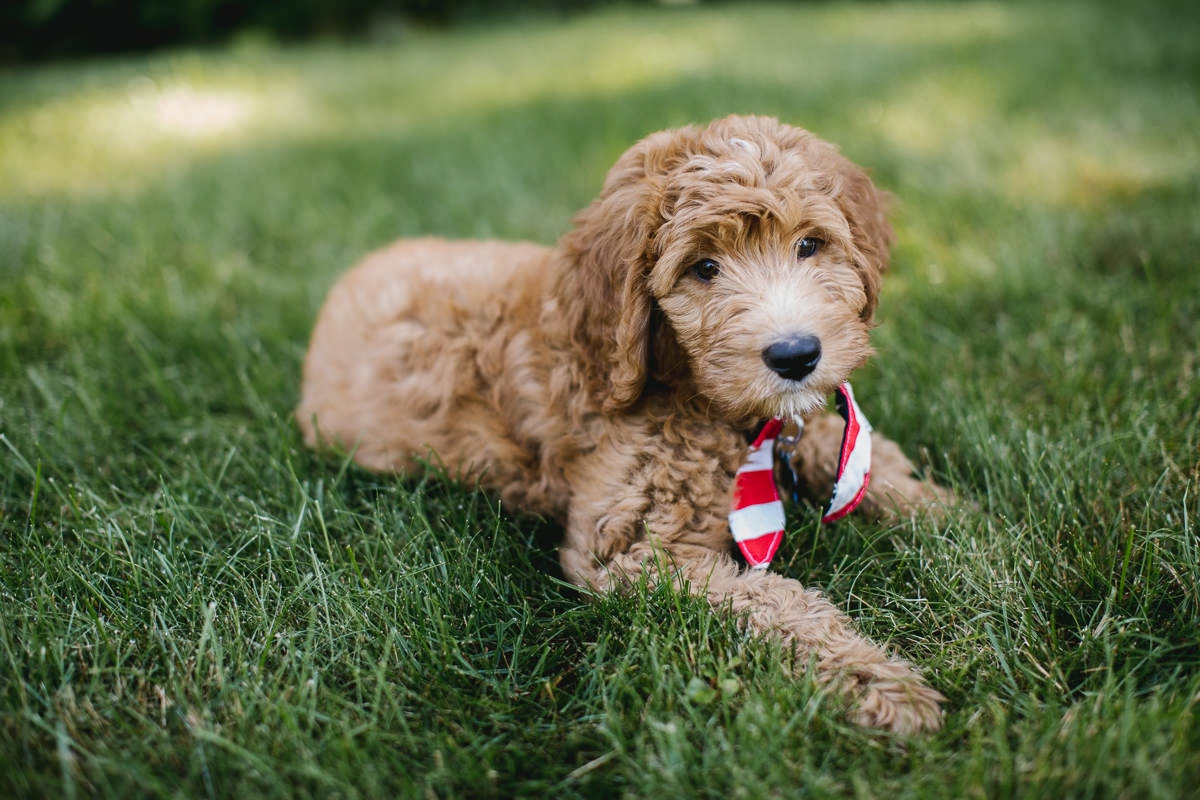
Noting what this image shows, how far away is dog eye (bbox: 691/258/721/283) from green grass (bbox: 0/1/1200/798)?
98 centimetres

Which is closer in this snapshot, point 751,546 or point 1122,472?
point 751,546

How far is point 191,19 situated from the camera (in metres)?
20.0

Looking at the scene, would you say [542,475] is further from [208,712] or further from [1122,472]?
[1122,472]

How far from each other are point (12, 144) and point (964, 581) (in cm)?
946

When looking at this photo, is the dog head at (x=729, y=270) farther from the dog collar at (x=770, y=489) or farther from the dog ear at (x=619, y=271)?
the dog collar at (x=770, y=489)

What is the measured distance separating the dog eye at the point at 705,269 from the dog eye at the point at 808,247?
29 cm

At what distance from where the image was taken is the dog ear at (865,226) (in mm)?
2625

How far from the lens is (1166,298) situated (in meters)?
3.88

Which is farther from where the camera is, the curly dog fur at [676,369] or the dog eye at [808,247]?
the dog eye at [808,247]

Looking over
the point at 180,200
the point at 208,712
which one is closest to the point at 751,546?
the point at 208,712

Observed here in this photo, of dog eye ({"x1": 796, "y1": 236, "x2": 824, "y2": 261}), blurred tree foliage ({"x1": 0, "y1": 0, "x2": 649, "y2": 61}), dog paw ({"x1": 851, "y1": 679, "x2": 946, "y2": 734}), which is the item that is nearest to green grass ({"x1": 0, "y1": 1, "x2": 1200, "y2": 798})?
dog paw ({"x1": 851, "y1": 679, "x2": 946, "y2": 734})

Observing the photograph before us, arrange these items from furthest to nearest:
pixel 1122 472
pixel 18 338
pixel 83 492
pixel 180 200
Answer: pixel 180 200
pixel 18 338
pixel 83 492
pixel 1122 472

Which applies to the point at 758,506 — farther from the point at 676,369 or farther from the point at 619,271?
the point at 619,271

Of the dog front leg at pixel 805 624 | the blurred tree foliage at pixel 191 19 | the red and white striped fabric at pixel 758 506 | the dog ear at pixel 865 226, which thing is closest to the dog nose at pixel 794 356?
the red and white striped fabric at pixel 758 506
